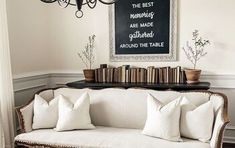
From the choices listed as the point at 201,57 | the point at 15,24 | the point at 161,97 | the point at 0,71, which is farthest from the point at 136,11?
the point at 0,71

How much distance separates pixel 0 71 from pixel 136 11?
199cm

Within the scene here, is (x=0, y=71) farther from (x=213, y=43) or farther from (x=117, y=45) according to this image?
(x=213, y=43)

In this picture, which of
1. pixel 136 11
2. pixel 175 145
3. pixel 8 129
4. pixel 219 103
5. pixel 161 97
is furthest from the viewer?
pixel 136 11

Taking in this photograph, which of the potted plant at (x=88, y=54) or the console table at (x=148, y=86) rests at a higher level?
the potted plant at (x=88, y=54)

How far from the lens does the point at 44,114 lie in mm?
3180

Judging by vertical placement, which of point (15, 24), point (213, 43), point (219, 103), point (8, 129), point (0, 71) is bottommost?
point (8, 129)

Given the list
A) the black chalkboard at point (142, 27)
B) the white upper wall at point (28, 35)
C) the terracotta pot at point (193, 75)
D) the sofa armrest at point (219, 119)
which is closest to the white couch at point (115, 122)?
the sofa armrest at point (219, 119)

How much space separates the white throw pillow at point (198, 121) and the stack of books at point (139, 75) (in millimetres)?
836

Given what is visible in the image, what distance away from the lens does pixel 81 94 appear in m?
3.43

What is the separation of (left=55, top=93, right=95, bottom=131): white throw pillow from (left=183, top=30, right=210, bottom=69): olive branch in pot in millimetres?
1528

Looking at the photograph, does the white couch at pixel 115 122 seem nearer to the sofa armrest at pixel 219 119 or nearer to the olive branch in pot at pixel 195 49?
the sofa armrest at pixel 219 119

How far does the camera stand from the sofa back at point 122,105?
3.13 meters

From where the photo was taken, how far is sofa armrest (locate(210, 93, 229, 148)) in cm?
241

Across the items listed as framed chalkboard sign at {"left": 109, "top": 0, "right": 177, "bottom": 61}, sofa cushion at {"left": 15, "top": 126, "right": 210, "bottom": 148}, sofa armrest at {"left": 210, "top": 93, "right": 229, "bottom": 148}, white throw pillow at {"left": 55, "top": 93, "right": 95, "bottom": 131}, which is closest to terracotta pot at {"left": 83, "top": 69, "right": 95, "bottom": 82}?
framed chalkboard sign at {"left": 109, "top": 0, "right": 177, "bottom": 61}
